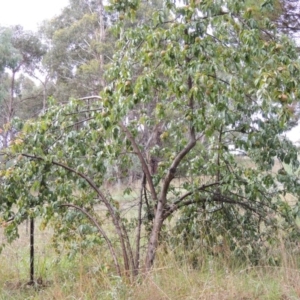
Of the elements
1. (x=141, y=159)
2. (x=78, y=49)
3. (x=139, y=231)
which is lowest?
(x=139, y=231)

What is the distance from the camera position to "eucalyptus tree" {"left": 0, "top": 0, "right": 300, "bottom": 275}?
3113mm

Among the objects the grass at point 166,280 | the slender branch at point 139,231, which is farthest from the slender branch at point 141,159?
the grass at point 166,280

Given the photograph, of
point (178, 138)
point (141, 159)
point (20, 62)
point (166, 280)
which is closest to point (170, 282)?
point (166, 280)

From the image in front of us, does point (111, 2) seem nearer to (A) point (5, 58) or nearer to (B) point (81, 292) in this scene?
(B) point (81, 292)

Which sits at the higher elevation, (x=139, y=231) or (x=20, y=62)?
(x=20, y=62)

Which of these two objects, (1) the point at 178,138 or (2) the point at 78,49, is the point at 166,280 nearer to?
(1) the point at 178,138

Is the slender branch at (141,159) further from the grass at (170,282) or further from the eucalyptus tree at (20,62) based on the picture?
the eucalyptus tree at (20,62)

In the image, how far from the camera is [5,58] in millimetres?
16875

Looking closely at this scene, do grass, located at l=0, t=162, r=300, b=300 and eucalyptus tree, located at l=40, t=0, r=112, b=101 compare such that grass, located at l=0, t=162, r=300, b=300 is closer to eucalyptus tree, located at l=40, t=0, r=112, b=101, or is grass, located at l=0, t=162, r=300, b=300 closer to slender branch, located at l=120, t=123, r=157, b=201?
slender branch, located at l=120, t=123, r=157, b=201

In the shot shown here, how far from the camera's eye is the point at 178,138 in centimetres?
389

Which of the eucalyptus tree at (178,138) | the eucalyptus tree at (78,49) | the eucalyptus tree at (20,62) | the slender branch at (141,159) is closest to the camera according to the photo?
the eucalyptus tree at (178,138)

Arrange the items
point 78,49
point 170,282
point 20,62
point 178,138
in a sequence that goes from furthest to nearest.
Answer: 1. point 20,62
2. point 78,49
3. point 178,138
4. point 170,282

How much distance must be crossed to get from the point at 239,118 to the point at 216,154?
511 mm

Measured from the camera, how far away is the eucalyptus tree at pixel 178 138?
10.2 feet
